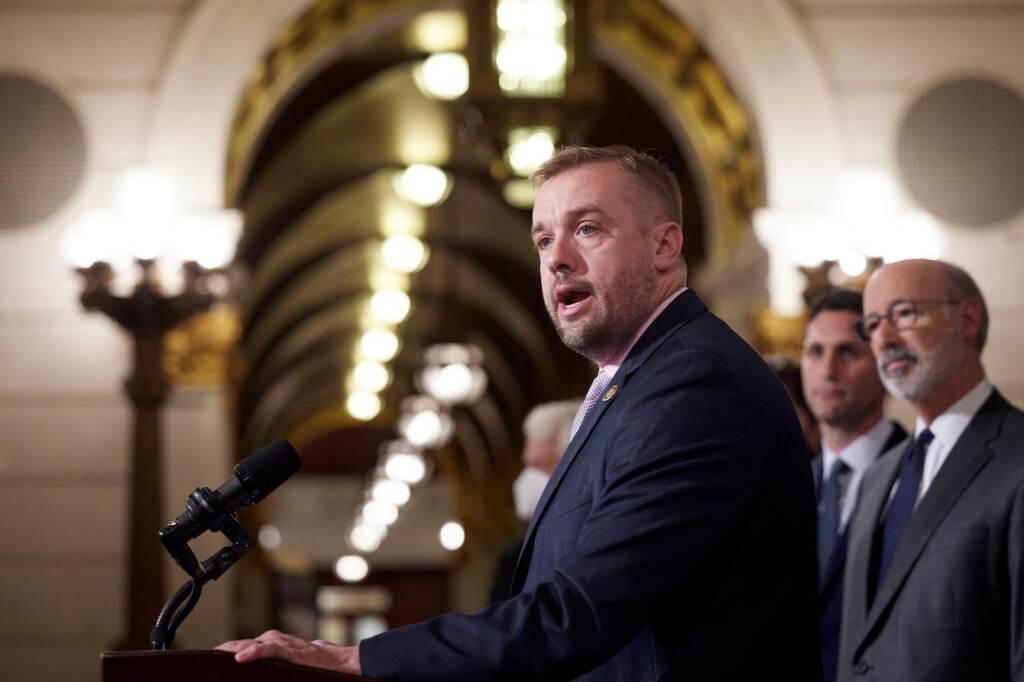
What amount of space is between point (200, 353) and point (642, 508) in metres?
6.80

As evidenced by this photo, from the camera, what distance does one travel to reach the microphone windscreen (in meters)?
2.88

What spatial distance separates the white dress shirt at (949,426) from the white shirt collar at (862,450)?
0.79 metres

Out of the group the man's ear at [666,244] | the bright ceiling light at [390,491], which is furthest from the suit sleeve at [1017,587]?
the bright ceiling light at [390,491]

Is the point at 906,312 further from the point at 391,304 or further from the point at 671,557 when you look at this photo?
the point at 391,304

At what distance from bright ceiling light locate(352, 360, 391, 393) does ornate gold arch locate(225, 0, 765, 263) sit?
1828cm

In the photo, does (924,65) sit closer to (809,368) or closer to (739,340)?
(809,368)

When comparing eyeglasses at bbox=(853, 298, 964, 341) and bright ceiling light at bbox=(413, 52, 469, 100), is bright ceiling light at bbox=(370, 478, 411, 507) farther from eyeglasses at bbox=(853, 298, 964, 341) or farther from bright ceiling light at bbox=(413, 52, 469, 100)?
eyeglasses at bbox=(853, 298, 964, 341)

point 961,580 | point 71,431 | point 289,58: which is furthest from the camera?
point 289,58

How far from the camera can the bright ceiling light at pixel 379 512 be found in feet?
119

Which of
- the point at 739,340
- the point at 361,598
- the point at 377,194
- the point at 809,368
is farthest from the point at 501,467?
the point at 739,340

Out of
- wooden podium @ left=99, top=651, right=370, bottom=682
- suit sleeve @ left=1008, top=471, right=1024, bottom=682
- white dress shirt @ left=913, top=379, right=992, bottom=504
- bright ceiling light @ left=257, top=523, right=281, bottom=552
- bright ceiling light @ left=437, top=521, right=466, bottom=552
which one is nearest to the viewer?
wooden podium @ left=99, top=651, right=370, bottom=682

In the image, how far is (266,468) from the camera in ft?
9.58

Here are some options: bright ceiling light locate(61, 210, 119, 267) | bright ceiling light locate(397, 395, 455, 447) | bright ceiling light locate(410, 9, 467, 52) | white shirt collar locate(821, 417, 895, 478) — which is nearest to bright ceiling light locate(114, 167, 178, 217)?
bright ceiling light locate(61, 210, 119, 267)

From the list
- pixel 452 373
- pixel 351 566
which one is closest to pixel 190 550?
pixel 452 373
